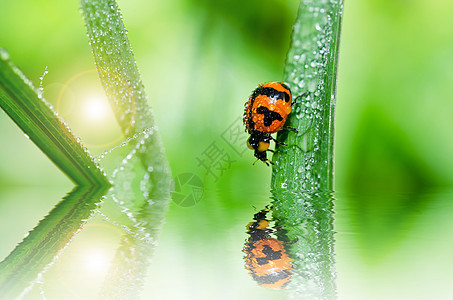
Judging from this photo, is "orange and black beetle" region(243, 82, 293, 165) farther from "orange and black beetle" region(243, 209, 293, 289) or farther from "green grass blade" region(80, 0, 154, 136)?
"orange and black beetle" region(243, 209, 293, 289)

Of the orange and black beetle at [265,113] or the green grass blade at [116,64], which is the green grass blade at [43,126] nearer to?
the green grass blade at [116,64]

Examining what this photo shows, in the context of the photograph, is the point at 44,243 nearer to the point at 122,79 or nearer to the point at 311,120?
the point at 122,79

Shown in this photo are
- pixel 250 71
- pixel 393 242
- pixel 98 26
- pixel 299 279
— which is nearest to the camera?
pixel 299 279

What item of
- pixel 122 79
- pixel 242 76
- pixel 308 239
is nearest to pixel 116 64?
pixel 122 79

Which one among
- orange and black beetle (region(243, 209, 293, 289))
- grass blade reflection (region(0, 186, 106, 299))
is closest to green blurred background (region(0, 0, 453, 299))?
grass blade reflection (region(0, 186, 106, 299))

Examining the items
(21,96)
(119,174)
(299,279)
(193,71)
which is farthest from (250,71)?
(299,279)

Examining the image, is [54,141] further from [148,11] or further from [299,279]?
[299,279]
